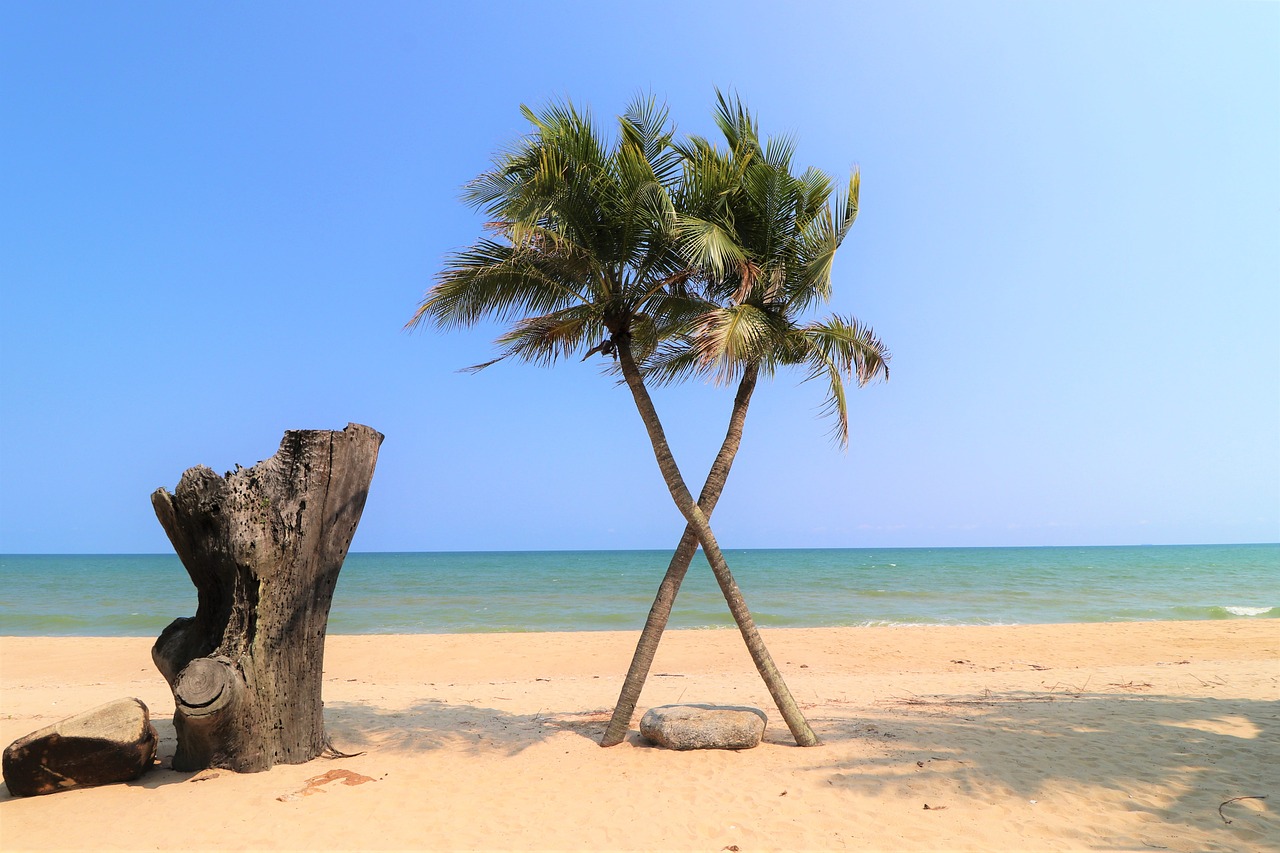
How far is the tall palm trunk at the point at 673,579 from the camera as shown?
24.1 ft

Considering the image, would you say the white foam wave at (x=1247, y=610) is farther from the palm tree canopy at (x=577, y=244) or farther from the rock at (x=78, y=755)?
the rock at (x=78, y=755)

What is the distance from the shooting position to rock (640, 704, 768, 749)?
279 inches

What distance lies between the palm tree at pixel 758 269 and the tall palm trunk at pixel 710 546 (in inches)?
7.6

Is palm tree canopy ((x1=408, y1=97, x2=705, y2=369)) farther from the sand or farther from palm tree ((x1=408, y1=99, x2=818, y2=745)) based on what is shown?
the sand

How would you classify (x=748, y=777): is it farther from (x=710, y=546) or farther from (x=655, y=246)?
(x=655, y=246)

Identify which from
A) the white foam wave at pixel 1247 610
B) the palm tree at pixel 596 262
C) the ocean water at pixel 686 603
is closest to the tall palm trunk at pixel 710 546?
the palm tree at pixel 596 262

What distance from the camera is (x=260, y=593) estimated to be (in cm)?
633

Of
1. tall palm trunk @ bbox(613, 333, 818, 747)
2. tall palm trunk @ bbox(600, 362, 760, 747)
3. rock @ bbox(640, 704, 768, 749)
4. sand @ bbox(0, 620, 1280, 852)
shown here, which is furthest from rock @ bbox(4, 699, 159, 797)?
tall palm trunk @ bbox(613, 333, 818, 747)

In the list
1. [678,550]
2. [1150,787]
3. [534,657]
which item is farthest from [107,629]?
[1150,787]

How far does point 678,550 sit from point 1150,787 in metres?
4.20

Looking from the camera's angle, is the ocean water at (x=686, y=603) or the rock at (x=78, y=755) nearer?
the rock at (x=78, y=755)

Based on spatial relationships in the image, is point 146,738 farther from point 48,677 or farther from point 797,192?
point 48,677

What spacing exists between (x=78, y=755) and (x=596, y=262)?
585 cm

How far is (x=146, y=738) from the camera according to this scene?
20.6ft
